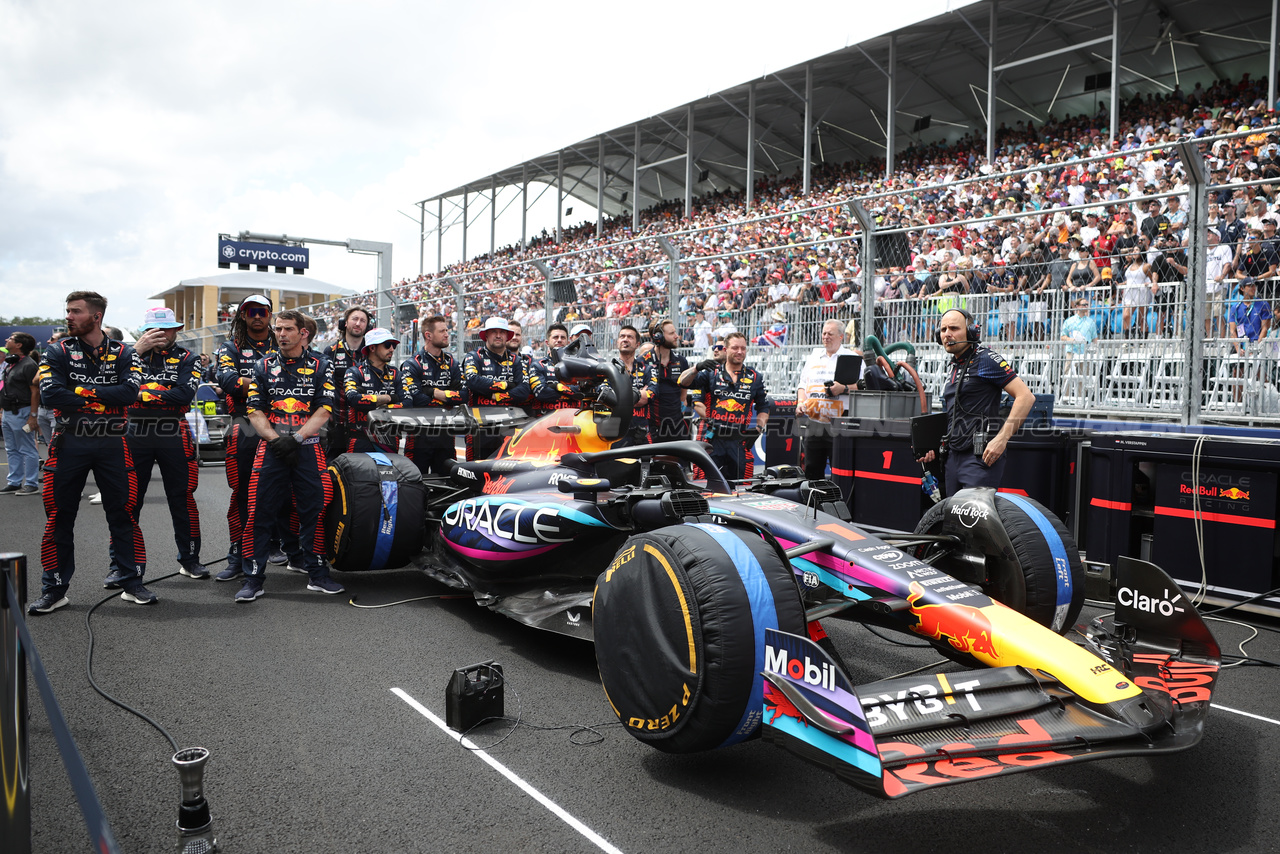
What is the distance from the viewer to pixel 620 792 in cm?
298

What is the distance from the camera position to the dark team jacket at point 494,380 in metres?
7.65

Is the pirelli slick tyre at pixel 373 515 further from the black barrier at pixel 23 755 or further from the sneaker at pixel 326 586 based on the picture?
the black barrier at pixel 23 755

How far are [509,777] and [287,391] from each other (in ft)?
11.7

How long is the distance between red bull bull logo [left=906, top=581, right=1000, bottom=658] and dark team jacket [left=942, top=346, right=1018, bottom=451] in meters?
2.59

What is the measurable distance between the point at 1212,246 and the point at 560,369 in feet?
17.2

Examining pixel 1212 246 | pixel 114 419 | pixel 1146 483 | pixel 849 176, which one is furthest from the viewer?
pixel 849 176

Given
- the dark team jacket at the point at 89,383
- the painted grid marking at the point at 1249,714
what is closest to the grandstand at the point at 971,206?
the painted grid marking at the point at 1249,714

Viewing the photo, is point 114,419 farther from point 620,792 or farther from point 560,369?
point 620,792

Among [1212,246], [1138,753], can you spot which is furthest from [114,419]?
[1212,246]

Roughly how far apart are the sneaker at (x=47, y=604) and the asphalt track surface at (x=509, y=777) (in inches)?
21.3

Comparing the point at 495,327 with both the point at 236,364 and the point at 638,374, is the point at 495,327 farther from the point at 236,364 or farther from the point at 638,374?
the point at 236,364

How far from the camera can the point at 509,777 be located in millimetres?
3080

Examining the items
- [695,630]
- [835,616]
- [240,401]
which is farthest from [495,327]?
[695,630]

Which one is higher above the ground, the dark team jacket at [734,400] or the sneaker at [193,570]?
the dark team jacket at [734,400]
